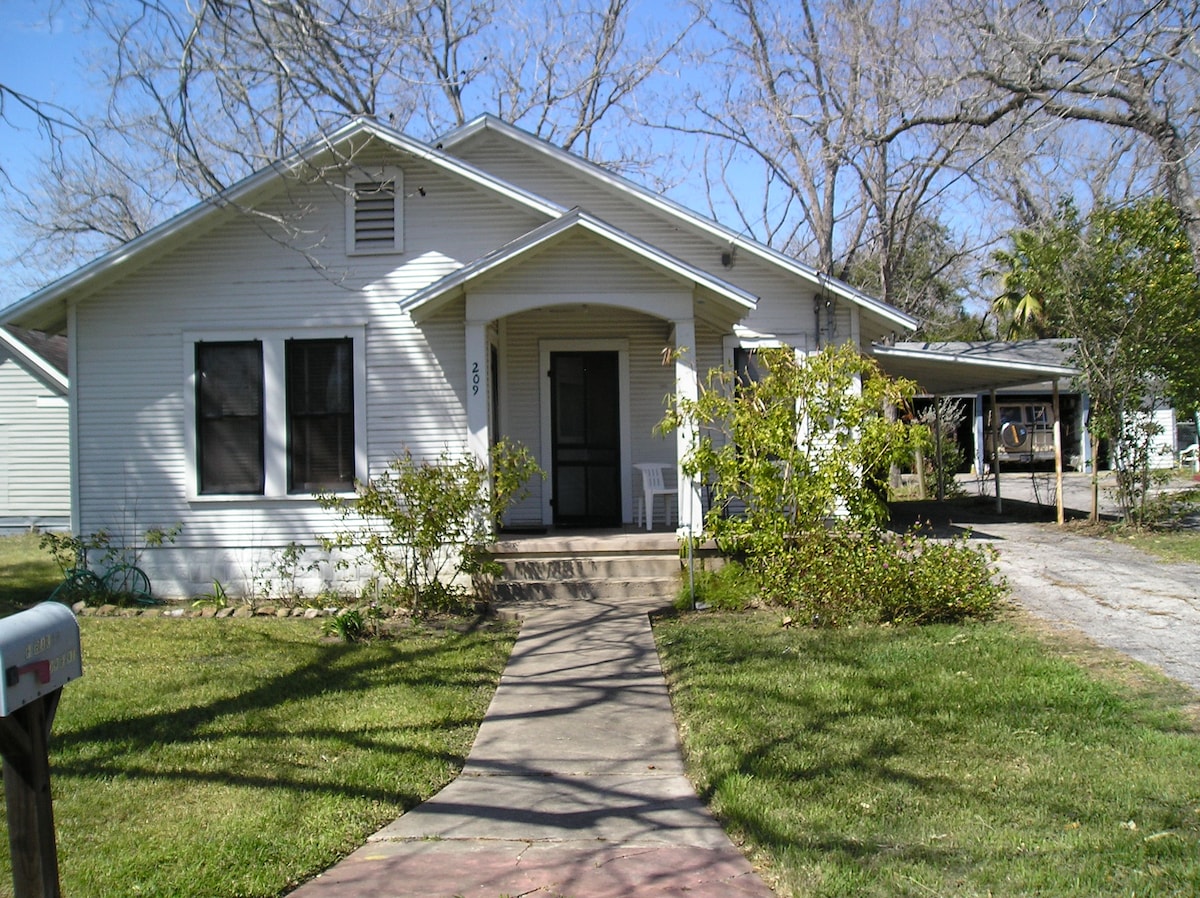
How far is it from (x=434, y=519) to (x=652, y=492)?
315cm

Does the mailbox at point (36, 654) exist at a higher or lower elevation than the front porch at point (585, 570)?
higher

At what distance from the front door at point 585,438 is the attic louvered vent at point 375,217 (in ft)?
8.60

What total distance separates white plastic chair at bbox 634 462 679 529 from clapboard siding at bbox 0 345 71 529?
13362 millimetres

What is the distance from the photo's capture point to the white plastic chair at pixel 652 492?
1202 cm

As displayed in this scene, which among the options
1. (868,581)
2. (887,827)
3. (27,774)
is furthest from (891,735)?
(27,774)

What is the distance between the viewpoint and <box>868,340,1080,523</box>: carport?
14.6 m

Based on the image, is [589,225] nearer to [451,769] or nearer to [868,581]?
[868,581]

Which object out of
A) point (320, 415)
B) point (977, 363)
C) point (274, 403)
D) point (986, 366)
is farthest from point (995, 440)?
point (274, 403)

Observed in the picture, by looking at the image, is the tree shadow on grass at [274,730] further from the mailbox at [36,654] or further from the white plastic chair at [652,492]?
the white plastic chair at [652,492]

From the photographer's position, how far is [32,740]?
299 cm

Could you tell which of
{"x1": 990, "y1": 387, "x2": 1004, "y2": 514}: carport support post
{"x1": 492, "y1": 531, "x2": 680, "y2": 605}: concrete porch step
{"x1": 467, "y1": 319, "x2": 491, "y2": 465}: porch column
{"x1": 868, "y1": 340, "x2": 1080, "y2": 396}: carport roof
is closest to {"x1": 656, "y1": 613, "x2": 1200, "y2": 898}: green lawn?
{"x1": 492, "y1": 531, "x2": 680, "y2": 605}: concrete porch step

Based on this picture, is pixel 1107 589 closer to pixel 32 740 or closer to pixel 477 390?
pixel 477 390

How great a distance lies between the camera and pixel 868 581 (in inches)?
348

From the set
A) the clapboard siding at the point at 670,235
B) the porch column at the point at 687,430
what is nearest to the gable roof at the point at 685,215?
the clapboard siding at the point at 670,235
